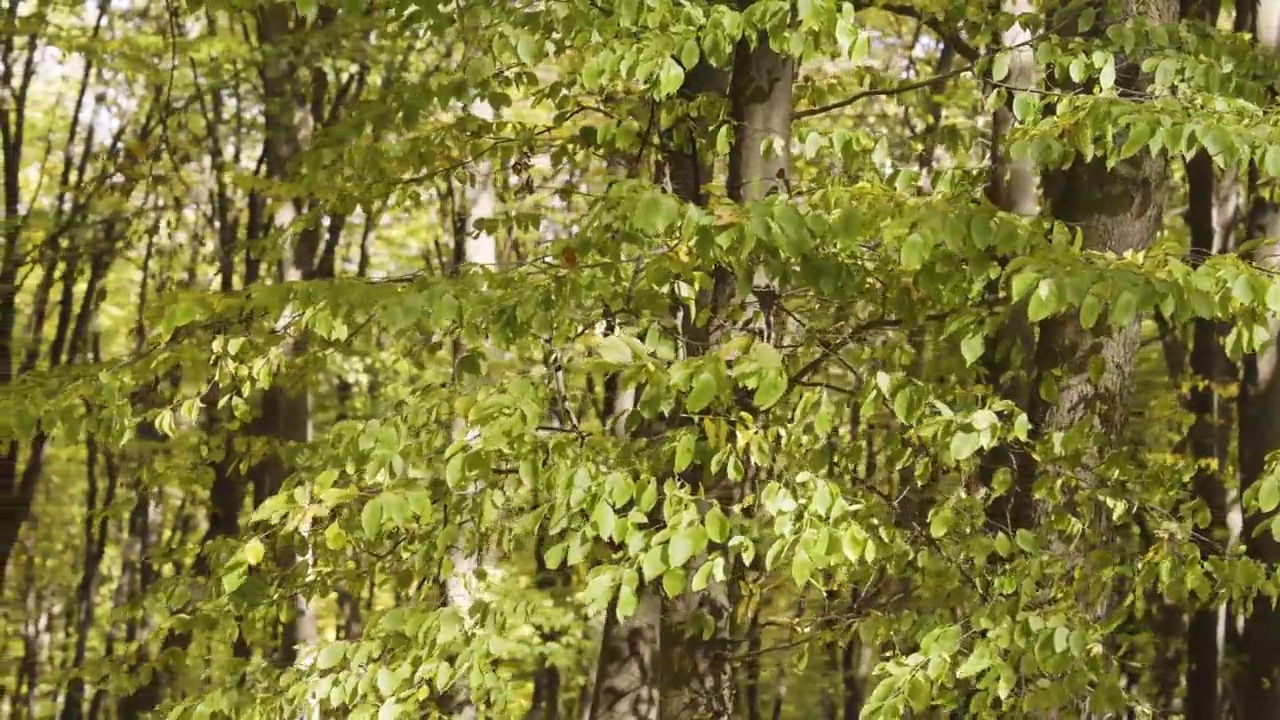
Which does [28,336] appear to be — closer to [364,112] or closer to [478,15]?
[364,112]

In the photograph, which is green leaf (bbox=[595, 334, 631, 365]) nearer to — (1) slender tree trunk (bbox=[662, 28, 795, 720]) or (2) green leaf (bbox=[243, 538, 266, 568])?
(2) green leaf (bbox=[243, 538, 266, 568])

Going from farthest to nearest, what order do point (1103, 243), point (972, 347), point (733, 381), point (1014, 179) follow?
point (1014, 179) → point (1103, 243) → point (972, 347) → point (733, 381)

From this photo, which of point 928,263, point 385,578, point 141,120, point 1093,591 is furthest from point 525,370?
point 141,120

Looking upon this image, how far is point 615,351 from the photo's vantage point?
3.47 meters

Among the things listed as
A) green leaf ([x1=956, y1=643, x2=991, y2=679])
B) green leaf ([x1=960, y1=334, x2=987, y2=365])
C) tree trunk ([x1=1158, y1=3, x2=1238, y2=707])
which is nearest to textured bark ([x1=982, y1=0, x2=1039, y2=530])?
green leaf ([x1=960, y1=334, x2=987, y2=365])

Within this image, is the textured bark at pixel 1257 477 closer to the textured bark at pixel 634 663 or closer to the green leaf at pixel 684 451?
the textured bark at pixel 634 663

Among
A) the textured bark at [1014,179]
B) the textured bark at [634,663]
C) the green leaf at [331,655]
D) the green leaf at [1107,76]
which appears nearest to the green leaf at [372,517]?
the green leaf at [331,655]

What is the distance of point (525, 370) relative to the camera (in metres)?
3.91

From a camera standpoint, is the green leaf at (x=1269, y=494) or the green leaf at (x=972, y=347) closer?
the green leaf at (x=1269, y=494)

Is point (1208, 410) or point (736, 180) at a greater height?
point (736, 180)

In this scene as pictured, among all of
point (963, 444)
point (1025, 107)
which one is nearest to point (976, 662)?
point (963, 444)

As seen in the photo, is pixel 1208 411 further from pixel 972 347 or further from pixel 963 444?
pixel 963 444

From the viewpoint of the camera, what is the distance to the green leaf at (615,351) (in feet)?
11.3

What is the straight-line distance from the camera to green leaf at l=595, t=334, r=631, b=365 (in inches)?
136
